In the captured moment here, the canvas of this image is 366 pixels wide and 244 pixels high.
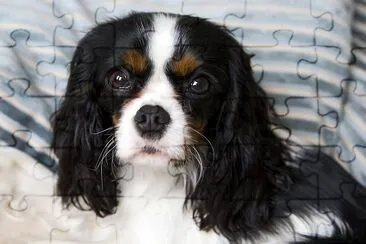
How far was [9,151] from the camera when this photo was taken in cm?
178

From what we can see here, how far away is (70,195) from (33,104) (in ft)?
0.92

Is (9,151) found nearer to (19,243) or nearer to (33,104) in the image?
(33,104)

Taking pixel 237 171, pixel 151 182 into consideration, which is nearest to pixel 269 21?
pixel 237 171

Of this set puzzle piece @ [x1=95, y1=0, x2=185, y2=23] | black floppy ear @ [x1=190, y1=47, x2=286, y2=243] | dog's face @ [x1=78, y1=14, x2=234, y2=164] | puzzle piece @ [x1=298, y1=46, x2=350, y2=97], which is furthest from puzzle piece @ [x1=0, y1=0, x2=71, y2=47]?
puzzle piece @ [x1=298, y1=46, x2=350, y2=97]

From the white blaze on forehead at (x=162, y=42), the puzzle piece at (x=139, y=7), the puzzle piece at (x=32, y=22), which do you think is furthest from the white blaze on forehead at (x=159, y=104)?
the puzzle piece at (x=32, y=22)

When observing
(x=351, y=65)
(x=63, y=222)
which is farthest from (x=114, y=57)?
(x=351, y=65)

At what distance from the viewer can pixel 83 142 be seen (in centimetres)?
165

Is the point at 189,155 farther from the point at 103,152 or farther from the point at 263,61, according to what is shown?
the point at 263,61

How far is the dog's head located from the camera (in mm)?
1503

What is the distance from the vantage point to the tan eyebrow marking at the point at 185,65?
1.51 metres

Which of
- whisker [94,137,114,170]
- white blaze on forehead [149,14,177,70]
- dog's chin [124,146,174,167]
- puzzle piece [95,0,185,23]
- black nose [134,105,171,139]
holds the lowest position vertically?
whisker [94,137,114,170]
